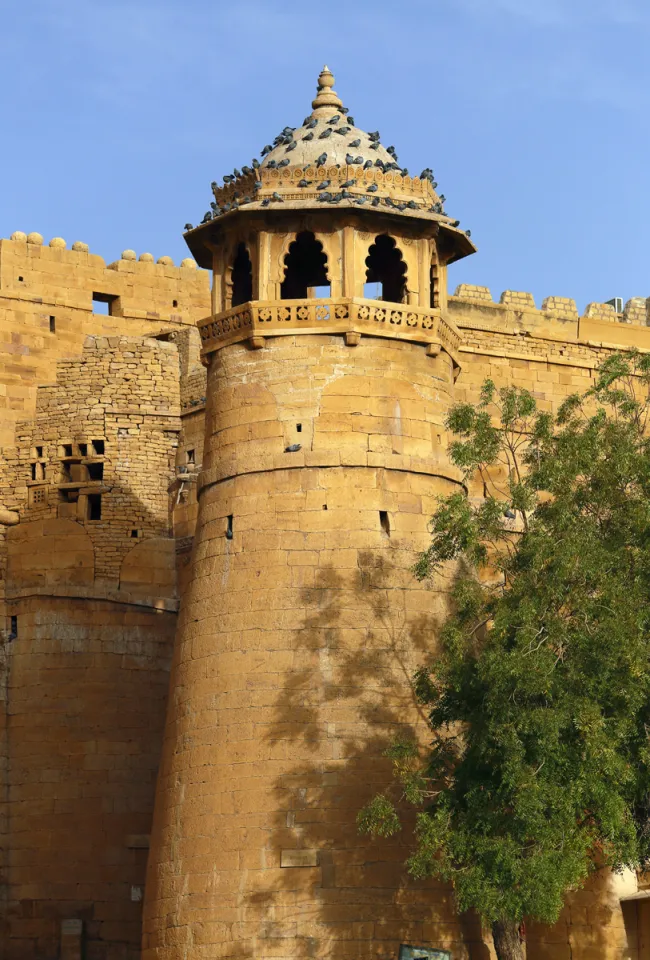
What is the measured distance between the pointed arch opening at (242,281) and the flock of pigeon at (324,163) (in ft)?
2.41

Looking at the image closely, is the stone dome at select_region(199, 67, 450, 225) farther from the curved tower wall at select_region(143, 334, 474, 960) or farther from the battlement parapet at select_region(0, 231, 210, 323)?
the battlement parapet at select_region(0, 231, 210, 323)

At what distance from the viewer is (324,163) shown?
26406 millimetres

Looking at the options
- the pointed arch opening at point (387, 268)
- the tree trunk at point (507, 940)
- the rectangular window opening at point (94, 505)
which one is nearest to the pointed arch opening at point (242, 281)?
the pointed arch opening at point (387, 268)

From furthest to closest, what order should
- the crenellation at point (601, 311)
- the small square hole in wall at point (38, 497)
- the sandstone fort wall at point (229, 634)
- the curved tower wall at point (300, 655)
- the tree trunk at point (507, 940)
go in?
the crenellation at point (601, 311) < the small square hole in wall at point (38, 497) < the sandstone fort wall at point (229, 634) < the curved tower wall at point (300, 655) < the tree trunk at point (507, 940)

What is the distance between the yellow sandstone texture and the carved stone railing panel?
0.03m

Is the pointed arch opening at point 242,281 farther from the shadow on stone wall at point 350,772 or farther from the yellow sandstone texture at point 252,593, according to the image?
the shadow on stone wall at point 350,772

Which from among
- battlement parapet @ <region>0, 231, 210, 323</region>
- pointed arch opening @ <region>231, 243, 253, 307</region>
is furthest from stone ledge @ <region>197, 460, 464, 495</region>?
battlement parapet @ <region>0, 231, 210, 323</region>

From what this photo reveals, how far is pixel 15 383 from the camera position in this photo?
34.6 meters

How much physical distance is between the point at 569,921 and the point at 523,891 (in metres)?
4.28

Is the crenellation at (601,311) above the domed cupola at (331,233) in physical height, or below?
above

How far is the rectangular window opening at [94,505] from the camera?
31.9 metres

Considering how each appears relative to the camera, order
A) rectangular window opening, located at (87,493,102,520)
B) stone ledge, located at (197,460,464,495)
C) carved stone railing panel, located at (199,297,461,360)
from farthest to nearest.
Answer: rectangular window opening, located at (87,493,102,520) → carved stone railing panel, located at (199,297,461,360) → stone ledge, located at (197,460,464,495)

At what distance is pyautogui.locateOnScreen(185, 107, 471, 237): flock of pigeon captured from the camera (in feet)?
85.6

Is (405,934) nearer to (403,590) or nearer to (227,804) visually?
(227,804)
